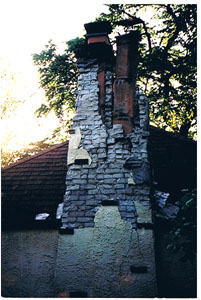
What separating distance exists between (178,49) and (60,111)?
404 centimetres

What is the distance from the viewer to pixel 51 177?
500 centimetres

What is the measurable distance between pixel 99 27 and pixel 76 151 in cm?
229

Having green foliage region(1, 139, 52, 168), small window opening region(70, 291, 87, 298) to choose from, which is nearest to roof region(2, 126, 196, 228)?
small window opening region(70, 291, 87, 298)

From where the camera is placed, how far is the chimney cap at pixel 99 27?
4.43 meters

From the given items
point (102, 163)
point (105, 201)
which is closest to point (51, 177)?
point (102, 163)

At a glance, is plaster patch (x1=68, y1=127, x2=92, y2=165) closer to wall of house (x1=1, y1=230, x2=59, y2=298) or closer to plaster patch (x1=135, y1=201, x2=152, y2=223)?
plaster patch (x1=135, y1=201, x2=152, y2=223)

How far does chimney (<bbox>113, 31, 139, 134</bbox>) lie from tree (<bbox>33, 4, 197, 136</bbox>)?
98.0 inches

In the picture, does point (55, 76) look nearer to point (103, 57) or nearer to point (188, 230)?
point (103, 57)

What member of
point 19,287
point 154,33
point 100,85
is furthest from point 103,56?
point 154,33

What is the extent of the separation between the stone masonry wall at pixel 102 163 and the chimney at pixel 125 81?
0.35 feet

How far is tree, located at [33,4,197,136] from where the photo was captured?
6.60 metres

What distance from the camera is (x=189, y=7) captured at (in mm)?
5715

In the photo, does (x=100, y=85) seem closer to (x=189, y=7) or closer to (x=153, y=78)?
(x=189, y=7)

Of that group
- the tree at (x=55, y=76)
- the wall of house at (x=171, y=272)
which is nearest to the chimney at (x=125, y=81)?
the wall of house at (x=171, y=272)
